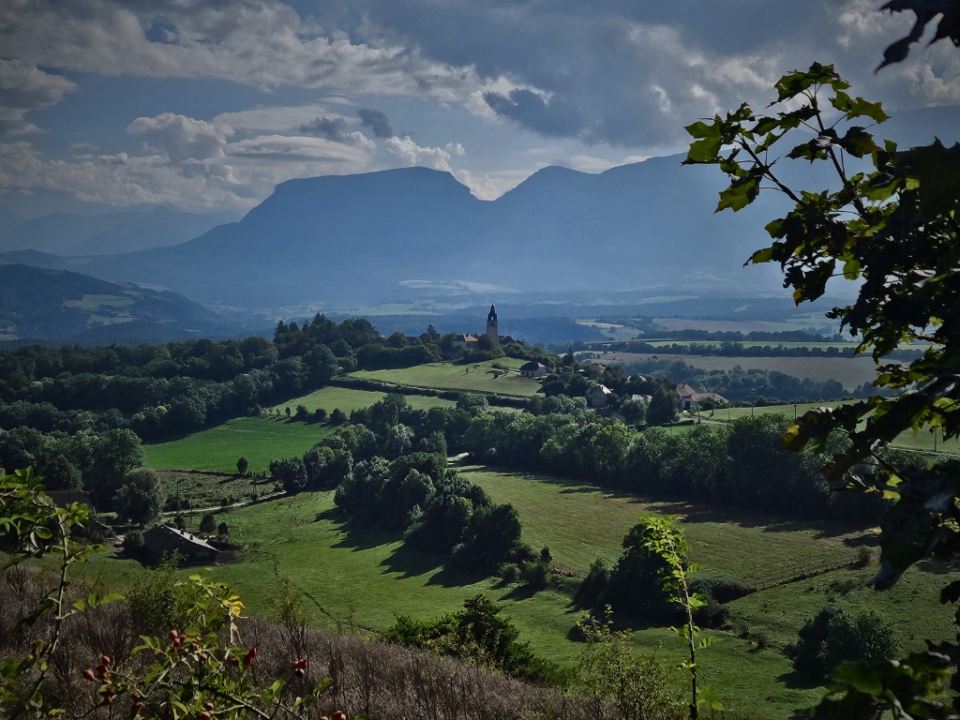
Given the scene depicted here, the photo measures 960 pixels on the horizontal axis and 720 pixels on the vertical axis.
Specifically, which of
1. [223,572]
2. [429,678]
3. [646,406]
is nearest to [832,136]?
[429,678]

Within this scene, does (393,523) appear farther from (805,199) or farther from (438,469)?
(805,199)

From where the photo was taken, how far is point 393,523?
4831 cm

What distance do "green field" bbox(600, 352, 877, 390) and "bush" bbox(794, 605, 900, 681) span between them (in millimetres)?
84639

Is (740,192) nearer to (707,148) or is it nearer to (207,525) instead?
(707,148)

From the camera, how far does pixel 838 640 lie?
20141mm

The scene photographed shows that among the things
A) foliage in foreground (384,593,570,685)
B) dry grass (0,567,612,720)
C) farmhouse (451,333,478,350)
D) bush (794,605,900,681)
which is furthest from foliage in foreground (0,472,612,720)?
farmhouse (451,333,478,350)

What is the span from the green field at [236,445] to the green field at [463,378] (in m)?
19.0

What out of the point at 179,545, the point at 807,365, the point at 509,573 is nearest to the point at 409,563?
the point at 509,573

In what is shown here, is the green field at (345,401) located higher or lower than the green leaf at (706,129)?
lower

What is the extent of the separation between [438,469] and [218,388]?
168ft

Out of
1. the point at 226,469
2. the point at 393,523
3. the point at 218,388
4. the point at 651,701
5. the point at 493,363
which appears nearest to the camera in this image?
the point at 651,701

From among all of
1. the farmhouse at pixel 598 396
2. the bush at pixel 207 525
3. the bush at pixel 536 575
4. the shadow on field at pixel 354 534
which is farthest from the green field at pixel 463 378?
the bush at pixel 536 575

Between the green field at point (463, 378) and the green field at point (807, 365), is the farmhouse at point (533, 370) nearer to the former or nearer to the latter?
the green field at point (463, 378)

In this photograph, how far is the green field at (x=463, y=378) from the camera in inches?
3423
